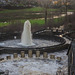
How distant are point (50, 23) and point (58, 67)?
33.3 meters

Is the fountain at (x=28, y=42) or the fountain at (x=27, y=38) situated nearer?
the fountain at (x=28, y=42)

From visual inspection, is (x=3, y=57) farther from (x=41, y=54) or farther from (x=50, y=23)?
(x=50, y=23)

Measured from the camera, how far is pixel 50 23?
54469mm

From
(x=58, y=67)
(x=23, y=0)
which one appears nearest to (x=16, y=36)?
(x=58, y=67)

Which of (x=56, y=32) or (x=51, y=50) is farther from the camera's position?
(x=56, y=32)

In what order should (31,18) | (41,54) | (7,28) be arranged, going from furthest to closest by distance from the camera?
1. (31,18)
2. (7,28)
3. (41,54)

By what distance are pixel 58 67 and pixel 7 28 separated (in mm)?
27848

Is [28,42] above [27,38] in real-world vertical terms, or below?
below

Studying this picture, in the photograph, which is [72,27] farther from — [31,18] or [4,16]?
[4,16]

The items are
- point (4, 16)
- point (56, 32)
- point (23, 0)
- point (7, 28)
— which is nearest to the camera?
point (56, 32)

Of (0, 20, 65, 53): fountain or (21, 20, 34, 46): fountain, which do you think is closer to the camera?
(0, 20, 65, 53): fountain

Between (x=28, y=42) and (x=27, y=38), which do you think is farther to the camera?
(x=27, y=38)

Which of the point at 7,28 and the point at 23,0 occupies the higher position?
the point at 23,0

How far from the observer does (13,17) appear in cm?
5716
